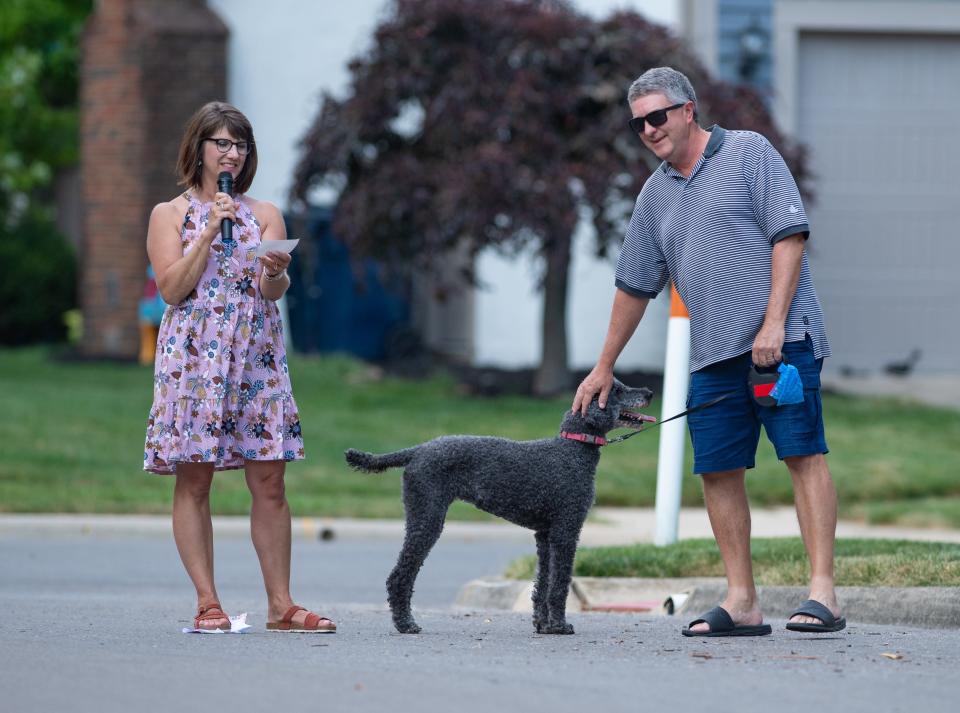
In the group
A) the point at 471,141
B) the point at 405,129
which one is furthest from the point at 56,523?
the point at 405,129

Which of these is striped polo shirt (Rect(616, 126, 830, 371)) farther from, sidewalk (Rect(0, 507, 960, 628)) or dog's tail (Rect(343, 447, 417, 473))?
sidewalk (Rect(0, 507, 960, 628))

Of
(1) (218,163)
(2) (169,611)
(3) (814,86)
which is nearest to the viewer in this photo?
(1) (218,163)

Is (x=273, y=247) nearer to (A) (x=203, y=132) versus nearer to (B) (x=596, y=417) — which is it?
(A) (x=203, y=132)

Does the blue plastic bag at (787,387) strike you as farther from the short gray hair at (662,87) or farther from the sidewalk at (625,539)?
the sidewalk at (625,539)

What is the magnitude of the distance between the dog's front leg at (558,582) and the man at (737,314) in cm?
48

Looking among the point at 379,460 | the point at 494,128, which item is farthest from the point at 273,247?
the point at 494,128

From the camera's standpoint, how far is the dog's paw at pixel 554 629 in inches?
241

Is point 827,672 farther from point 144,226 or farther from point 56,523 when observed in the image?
point 144,226

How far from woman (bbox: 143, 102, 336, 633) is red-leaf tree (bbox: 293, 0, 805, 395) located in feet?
29.9

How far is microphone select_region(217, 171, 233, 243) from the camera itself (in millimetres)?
5883

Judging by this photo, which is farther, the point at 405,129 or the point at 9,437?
the point at 405,129

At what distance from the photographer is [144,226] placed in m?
20.7

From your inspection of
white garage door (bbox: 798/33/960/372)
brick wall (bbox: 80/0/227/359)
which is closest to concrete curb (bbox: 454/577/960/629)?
white garage door (bbox: 798/33/960/372)

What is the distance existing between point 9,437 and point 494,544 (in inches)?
206
